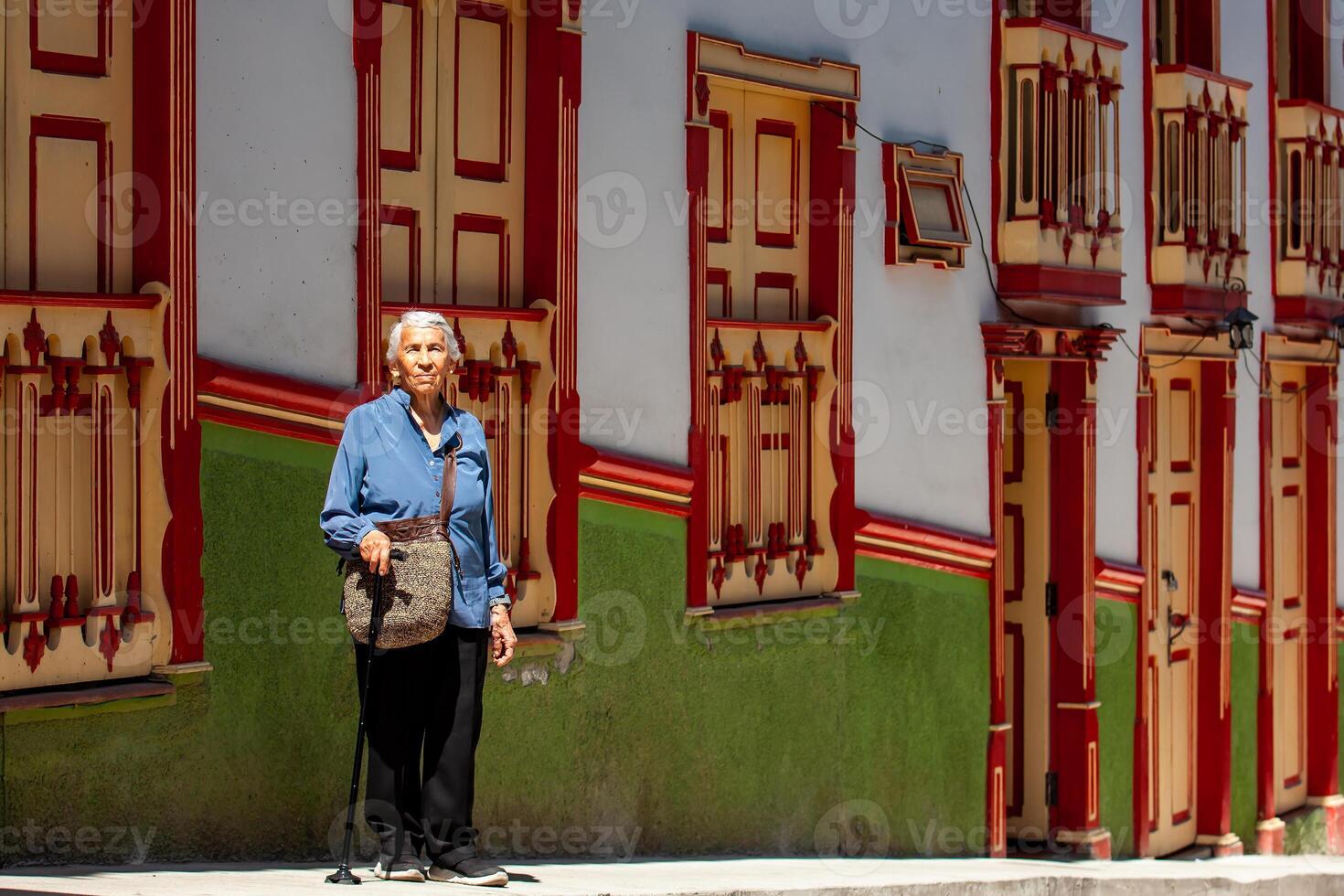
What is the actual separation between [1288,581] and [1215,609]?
169cm

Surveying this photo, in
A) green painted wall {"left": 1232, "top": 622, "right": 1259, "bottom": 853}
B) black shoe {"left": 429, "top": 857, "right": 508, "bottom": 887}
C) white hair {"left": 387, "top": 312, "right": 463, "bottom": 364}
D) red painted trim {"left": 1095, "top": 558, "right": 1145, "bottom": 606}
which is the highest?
white hair {"left": 387, "top": 312, "right": 463, "bottom": 364}

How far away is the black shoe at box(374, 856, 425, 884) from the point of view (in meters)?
6.83

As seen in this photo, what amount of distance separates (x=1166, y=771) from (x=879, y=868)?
14.4ft

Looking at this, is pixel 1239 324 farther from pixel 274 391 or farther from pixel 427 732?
pixel 427 732

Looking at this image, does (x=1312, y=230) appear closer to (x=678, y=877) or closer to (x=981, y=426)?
(x=981, y=426)

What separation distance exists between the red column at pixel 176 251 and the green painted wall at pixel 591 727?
11 centimetres

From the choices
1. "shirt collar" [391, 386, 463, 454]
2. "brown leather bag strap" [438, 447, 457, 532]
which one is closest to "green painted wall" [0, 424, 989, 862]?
"shirt collar" [391, 386, 463, 454]

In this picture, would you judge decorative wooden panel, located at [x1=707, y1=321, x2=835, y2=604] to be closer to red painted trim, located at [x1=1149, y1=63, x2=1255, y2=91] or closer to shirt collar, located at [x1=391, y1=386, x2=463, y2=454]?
shirt collar, located at [x1=391, y1=386, x2=463, y2=454]

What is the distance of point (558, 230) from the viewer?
8.76m

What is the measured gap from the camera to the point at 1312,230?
15.6 meters

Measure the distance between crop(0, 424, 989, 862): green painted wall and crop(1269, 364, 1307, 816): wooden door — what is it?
15.5 feet

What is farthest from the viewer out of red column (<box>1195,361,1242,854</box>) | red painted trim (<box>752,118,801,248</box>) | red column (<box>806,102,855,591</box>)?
red column (<box>1195,361,1242,854</box>)

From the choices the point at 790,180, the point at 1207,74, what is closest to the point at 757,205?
the point at 790,180

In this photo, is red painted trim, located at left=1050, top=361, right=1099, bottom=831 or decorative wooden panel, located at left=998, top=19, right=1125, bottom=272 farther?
red painted trim, located at left=1050, top=361, right=1099, bottom=831
